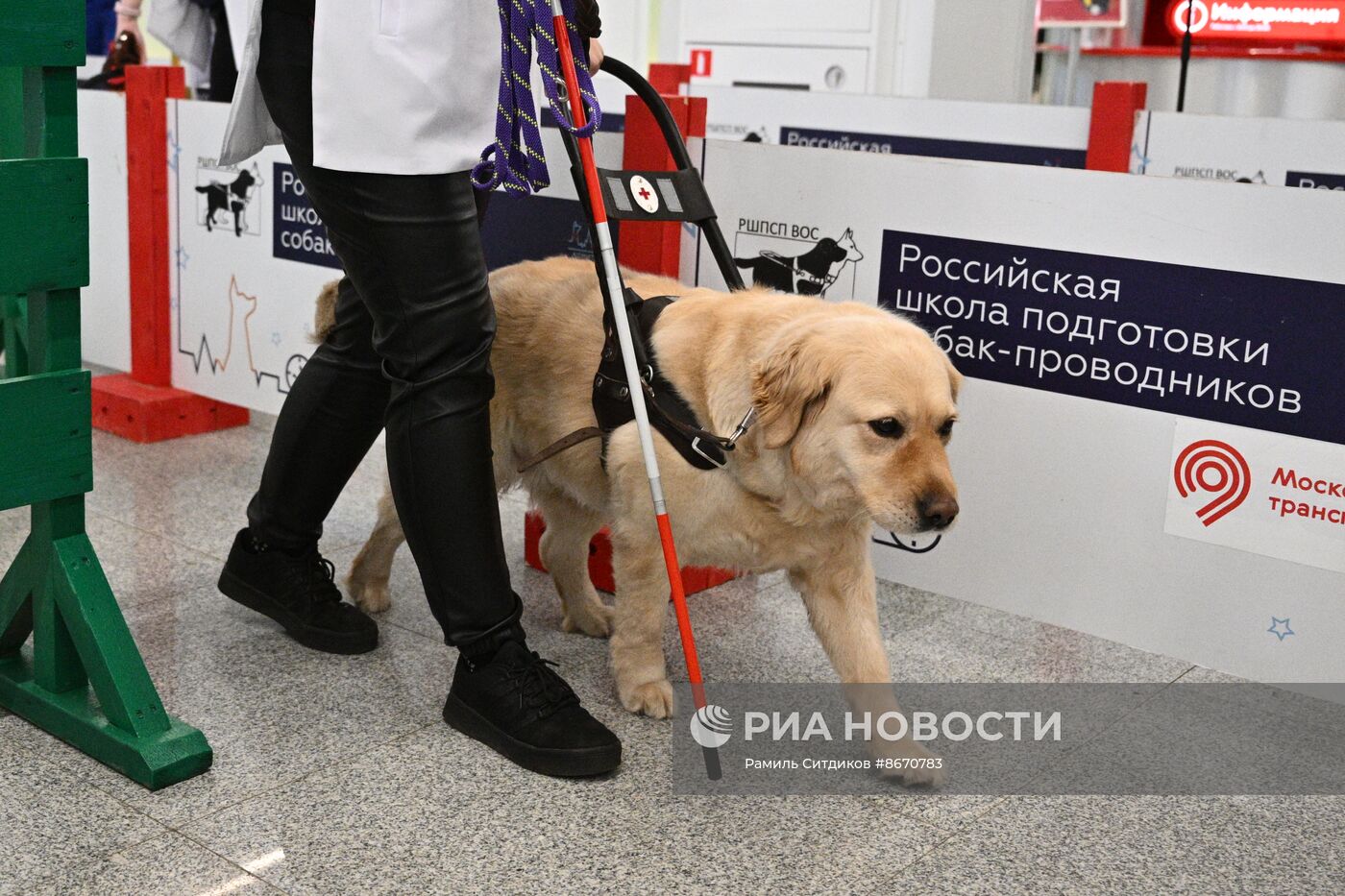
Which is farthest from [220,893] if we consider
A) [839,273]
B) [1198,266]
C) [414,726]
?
[1198,266]

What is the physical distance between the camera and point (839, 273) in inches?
104

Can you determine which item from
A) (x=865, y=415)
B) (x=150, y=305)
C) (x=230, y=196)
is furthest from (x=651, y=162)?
(x=150, y=305)

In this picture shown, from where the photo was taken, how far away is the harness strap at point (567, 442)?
211cm

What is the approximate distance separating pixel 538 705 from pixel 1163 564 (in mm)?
1161

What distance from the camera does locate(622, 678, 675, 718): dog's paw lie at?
213 cm

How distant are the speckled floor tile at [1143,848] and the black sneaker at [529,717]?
1.60 feet

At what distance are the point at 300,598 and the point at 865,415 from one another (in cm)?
110

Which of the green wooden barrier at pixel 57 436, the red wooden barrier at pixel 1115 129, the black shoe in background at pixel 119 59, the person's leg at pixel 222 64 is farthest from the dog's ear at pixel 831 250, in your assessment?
the black shoe in background at pixel 119 59

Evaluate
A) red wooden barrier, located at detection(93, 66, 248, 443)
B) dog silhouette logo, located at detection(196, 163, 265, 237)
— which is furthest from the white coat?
red wooden barrier, located at detection(93, 66, 248, 443)

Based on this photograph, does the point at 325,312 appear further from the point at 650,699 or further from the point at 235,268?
the point at 235,268

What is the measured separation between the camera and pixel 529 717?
76.1 inches

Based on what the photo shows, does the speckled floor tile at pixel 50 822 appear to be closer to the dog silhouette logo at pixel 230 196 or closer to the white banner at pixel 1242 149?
the dog silhouette logo at pixel 230 196

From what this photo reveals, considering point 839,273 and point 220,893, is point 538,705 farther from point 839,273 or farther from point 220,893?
point 839,273

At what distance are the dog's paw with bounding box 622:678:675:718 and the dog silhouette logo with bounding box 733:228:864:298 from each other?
88cm
